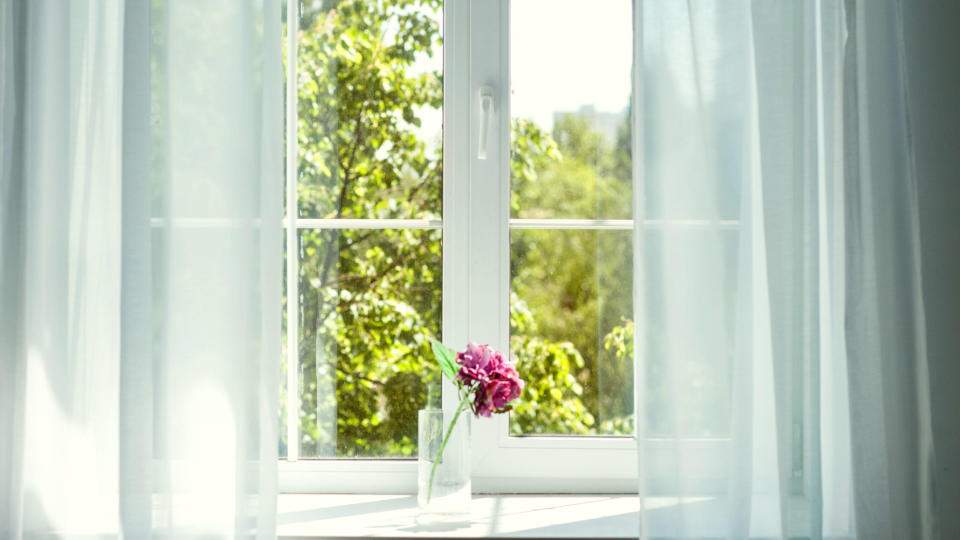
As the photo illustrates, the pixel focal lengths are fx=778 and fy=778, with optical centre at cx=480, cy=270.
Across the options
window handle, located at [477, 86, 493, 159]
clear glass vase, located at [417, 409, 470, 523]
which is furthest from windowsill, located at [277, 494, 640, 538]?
window handle, located at [477, 86, 493, 159]

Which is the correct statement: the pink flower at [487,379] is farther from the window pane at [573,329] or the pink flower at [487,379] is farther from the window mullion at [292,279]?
the window mullion at [292,279]

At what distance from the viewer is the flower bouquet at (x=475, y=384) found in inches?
57.8

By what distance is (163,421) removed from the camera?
136cm

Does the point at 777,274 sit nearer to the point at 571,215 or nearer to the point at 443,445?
the point at 571,215

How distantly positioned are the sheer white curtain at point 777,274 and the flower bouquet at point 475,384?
258mm

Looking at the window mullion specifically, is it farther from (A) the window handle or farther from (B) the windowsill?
(A) the window handle

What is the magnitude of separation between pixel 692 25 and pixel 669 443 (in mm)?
738

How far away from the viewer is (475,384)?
4.84 ft

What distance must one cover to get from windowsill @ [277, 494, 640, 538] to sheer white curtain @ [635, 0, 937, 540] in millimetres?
189

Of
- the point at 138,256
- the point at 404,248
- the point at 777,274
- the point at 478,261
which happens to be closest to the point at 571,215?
the point at 478,261

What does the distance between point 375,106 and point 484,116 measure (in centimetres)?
25

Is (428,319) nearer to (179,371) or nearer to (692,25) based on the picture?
(179,371)

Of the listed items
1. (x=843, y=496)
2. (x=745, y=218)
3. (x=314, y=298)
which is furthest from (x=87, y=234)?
(x=843, y=496)

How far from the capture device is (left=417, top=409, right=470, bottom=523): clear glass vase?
1504mm
